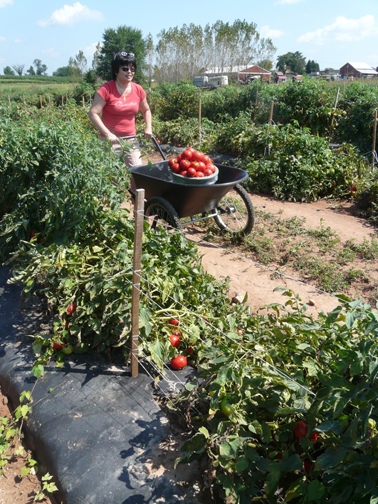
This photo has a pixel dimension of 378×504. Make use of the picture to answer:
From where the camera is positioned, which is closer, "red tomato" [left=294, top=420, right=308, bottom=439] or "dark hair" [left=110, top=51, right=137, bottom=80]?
"red tomato" [left=294, top=420, right=308, bottom=439]

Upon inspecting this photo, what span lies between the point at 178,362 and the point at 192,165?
2339 mm

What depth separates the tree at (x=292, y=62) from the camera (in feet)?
312

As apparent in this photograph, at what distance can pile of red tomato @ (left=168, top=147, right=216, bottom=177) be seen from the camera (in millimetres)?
4164

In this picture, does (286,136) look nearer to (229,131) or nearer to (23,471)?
(229,131)

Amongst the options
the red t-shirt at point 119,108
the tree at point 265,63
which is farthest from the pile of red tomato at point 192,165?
the tree at point 265,63

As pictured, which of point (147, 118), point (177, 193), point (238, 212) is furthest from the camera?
point (238, 212)

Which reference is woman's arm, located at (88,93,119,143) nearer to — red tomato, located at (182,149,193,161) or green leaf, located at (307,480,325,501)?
red tomato, located at (182,149,193,161)

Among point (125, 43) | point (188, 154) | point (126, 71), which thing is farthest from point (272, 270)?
point (125, 43)

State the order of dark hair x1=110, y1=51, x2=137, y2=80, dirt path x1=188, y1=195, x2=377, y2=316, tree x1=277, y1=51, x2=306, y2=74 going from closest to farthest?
dirt path x1=188, y1=195, x2=377, y2=316, dark hair x1=110, y1=51, x2=137, y2=80, tree x1=277, y1=51, x2=306, y2=74

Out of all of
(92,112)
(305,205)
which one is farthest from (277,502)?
(305,205)

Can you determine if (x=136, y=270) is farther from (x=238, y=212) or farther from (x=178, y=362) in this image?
(x=238, y=212)

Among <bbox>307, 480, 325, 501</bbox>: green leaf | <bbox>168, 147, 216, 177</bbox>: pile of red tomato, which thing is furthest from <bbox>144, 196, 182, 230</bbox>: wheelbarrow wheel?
<bbox>307, 480, 325, 501</bbox>: green leaf

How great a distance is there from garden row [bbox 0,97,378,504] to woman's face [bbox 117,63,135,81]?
40.9 inches

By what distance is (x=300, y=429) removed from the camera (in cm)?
166
